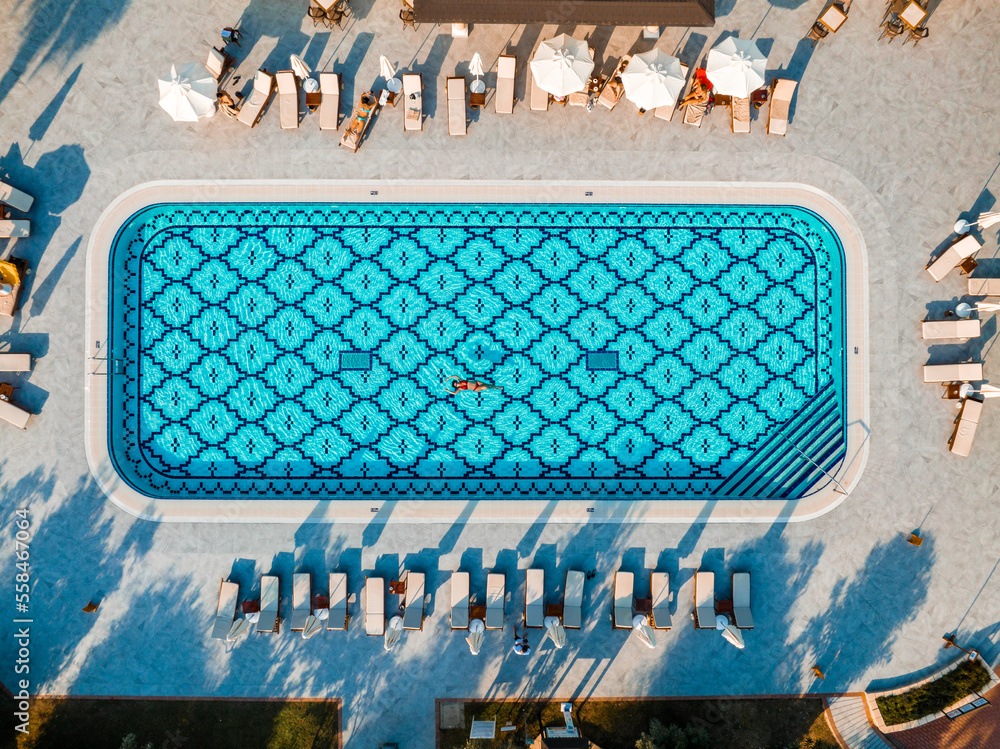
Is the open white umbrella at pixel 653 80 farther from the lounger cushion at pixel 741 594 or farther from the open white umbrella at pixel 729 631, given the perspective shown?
the open white umbrella at pixel 729 631

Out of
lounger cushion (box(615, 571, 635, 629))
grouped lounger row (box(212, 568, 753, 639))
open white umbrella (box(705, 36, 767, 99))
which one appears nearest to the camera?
open white umbrella (box(705, 36, 767, 99))

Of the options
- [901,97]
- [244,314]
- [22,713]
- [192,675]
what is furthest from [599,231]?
[22,713]

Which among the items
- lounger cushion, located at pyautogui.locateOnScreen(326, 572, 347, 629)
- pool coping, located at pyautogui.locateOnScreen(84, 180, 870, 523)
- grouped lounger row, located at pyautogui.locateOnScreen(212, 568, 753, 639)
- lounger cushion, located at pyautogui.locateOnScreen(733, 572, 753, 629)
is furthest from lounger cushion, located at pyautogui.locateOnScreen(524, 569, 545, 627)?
lounger cushion, located at pyautogui.locateOnScreen(733, 572, 753, 629)

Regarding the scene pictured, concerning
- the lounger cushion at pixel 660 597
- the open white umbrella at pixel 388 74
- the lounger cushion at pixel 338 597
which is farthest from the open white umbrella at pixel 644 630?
the open white umbrella at pixel 388 74

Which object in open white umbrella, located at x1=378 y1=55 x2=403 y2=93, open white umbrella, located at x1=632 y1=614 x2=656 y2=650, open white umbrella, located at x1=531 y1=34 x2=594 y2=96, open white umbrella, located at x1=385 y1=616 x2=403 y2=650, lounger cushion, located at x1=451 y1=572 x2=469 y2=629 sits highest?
open white umbrella, located at x1=531 y1=34 x2=594 y2=96

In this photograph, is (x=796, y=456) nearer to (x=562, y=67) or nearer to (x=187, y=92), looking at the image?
(x=562, y=67)

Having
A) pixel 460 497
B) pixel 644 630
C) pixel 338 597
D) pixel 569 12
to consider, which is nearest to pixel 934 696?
pixel 644 630

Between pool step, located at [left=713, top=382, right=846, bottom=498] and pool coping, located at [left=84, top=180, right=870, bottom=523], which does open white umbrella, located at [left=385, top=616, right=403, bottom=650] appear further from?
pool step, located at [left=713, top=382, right=846, bottom=498]
